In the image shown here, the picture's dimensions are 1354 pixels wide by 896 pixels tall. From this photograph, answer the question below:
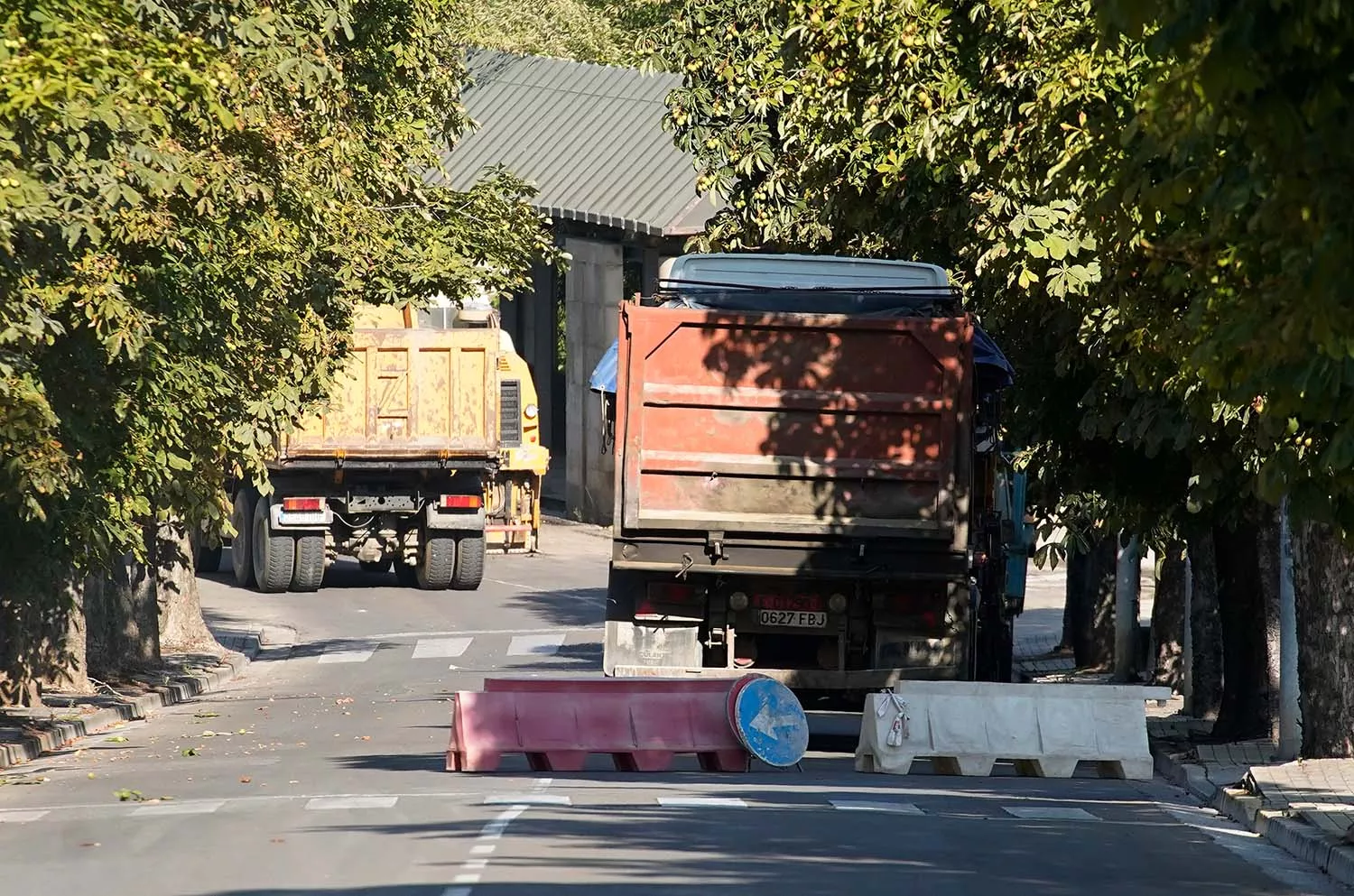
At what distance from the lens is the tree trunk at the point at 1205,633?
1917 cm

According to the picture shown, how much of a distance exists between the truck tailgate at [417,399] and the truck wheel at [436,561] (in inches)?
63.9

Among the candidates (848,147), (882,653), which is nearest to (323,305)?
(848,147)

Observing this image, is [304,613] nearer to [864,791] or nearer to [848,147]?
[848,147]

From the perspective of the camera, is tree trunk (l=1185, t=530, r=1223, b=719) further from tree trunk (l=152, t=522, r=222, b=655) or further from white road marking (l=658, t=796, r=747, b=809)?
tree trunk (l=152, t=522, r=222, b=655)

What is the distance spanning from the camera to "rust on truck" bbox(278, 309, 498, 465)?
30922 millimetres

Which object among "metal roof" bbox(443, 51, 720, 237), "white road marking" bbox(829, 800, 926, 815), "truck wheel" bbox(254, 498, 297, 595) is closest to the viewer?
"white road marking" bbox(829, 800, 926, 815)

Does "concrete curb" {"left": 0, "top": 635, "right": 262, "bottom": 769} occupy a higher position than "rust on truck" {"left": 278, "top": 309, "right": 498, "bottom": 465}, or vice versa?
"rust on truck" {"left": 278, "top": 309, "right": 498, "bottom": 465}

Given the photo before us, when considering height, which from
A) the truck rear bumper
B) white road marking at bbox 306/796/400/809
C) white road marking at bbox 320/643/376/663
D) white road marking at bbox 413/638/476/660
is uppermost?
the truck rear bumper

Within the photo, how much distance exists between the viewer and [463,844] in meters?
11.1

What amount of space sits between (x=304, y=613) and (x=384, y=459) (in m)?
2.32

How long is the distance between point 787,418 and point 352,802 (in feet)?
15.8

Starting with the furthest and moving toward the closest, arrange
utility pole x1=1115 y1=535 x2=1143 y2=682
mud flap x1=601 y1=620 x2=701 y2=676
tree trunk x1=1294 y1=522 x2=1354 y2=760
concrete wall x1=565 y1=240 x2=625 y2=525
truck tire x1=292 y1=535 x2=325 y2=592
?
concrete wall x1=565 y1=240 x2=625 y2=525
truck tire x1=292 y1=535 x2=325 y2=592
utility pole x1=1115 y1=535 x2=1143 y2=682
mud flap x1=601 y1=620 x2=701 y2=676
tree trunk x1=1294 y1=522 x2=1354 y2=760

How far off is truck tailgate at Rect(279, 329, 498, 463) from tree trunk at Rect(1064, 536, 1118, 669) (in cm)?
930

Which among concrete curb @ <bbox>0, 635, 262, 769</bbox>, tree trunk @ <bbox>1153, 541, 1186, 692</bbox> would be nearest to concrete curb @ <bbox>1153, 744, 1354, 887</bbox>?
tree trunk @ <bbox>1153, 541, 1186, 692</bbox>
